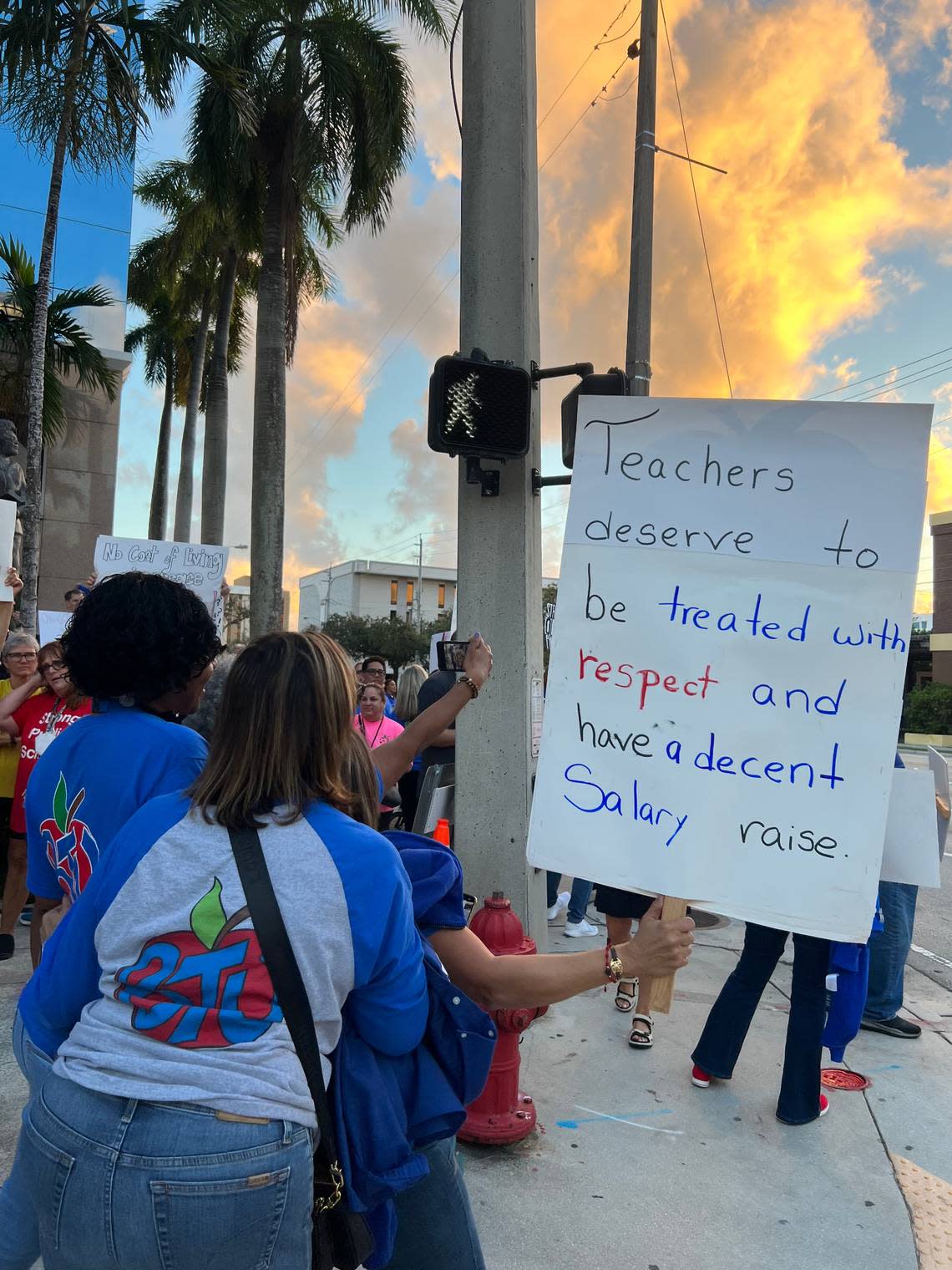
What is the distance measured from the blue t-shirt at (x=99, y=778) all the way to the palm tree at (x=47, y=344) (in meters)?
15.2

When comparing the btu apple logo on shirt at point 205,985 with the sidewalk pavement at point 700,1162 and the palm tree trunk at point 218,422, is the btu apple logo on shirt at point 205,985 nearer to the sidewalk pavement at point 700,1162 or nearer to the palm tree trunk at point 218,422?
the sidewalk pavement at point 700,1162

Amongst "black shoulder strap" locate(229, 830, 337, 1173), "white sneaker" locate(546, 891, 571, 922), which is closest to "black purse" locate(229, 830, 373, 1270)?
"black shoulder strap" locate(229, 830, 337, 1173)

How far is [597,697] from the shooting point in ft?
7.75

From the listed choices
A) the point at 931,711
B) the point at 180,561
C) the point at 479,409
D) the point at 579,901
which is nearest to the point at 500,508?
the point at 479,409

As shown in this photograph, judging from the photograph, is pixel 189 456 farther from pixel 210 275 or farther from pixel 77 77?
pixel 77 77

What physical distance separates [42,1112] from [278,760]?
0.63 m

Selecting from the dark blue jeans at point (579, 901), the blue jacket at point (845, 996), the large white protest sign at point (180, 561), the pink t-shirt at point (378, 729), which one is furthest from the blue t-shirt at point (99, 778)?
the large white protest sign at point (180, 561)

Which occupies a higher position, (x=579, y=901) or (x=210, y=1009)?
(x=210, y=1009)

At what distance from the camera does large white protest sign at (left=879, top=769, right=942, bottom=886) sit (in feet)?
10.9

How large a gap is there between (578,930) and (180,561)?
14.9ft

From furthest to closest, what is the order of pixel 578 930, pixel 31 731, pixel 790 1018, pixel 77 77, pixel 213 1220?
pixel 77 77 → pixel 578 930 → pixel 31 731 → pixel 790 1018 → pixel 213 1220

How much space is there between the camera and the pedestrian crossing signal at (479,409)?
4445mm

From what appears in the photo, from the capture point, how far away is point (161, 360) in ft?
89.8

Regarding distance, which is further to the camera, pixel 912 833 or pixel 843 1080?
pixel 843 1080
